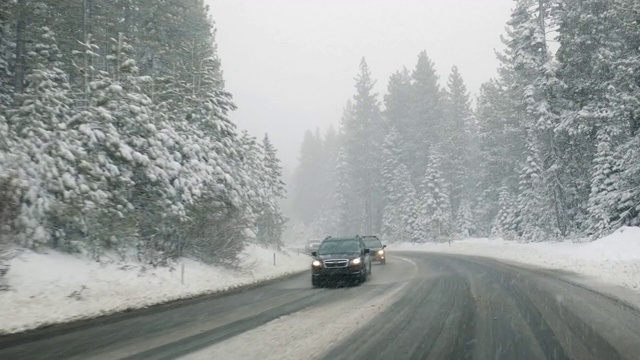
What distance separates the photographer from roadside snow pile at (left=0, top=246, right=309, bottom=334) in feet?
33.8

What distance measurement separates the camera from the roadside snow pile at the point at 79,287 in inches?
405

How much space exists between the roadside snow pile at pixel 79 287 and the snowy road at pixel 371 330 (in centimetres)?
127

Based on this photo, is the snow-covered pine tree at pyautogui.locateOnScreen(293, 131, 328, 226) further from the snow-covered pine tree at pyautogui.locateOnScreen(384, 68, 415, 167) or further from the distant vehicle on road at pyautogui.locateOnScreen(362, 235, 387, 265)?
the distant vehicle on road at pyautogui.locateOnScreen(362, 235, 387, 265)

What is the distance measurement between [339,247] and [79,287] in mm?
9333

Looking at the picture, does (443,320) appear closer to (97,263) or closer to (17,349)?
(17,349)

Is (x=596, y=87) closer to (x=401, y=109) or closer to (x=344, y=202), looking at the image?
(x=401, y=109)

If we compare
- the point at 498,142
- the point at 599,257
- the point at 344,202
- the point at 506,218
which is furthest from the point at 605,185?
the point at 344,202

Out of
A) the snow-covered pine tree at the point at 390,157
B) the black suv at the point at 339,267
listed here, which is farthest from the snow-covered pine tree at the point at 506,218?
the black suv at the point at 339,267

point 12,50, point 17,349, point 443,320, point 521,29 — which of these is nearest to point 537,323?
point 443,320

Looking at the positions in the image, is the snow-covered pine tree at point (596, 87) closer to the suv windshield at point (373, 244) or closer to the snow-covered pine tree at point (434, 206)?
the suv windshield at point (373, 244)

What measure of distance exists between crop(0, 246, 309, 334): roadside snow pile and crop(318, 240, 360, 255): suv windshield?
3543mm

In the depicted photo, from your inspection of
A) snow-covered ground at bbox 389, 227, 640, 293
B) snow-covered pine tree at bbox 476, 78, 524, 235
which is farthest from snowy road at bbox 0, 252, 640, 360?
snow-covered pine tree at bbox 476, 78, 524, 235

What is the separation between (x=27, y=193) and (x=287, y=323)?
8.15m

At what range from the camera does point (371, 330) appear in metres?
8.62
